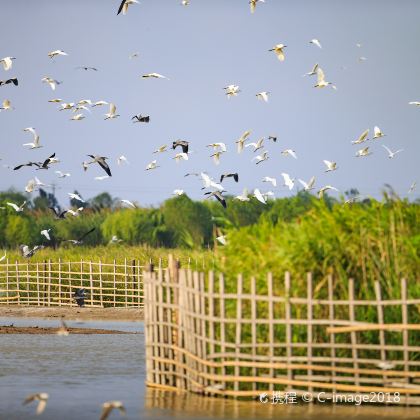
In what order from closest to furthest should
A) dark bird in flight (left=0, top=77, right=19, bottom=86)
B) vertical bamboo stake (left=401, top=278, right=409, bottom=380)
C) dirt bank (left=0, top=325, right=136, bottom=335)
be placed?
vertical bamboo stake (left=401, top=278, right=409, bottom=380), dirt bank (left=0, top=325, right=136, bottom=335), dark bird in flight (left=0, top=77, right=19, bottom=86)

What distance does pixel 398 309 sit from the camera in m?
16.8

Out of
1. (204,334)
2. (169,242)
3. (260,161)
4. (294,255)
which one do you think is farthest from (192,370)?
(169,242)

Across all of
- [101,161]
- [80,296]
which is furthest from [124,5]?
[80,296]

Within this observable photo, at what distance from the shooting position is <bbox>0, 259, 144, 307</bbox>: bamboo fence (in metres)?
43.1

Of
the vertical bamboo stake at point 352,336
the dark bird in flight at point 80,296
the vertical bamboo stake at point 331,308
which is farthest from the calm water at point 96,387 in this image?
the dark bird in flight at point 80,296

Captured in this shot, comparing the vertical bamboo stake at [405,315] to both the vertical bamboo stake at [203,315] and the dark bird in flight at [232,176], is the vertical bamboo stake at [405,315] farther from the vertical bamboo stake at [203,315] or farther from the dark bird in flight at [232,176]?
the dark bird in flight at [232,176]

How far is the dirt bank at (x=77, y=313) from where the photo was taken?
4009 centimetres

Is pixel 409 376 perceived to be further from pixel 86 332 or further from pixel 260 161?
pixel 260 161

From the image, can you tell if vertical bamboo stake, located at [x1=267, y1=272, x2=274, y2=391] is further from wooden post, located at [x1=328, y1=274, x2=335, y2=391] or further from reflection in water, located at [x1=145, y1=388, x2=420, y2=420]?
wooden post, located at [x1=328, y1=274, x2=335, y2=391]

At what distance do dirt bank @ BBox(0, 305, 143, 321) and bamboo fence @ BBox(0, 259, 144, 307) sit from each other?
40.1 inches

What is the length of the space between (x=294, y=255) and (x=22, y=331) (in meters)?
18.2

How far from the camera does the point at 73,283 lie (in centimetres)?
4503

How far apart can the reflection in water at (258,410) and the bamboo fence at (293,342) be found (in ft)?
0.64

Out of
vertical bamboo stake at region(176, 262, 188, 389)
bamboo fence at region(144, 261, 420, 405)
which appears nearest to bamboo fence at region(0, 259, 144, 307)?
vertical bamboo stake at region(176, 262, 188, 389)
